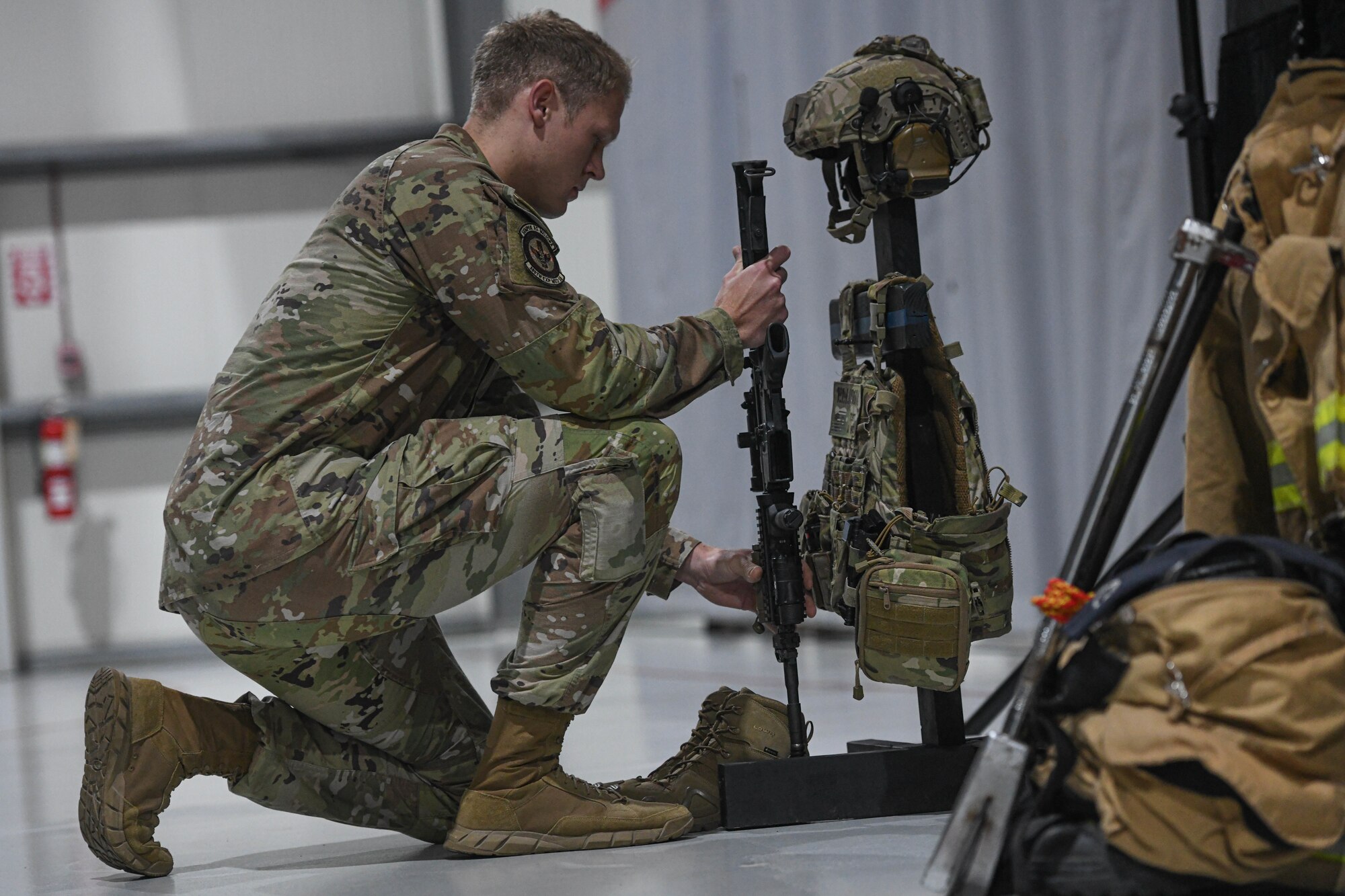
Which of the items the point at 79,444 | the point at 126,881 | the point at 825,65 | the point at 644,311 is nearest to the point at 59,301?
the point at 79,444

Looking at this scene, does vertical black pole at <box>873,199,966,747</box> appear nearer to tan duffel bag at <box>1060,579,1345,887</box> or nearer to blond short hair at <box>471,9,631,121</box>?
blond short hair at <box>471,9,631,121</box>

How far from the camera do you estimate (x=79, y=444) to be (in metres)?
6.61

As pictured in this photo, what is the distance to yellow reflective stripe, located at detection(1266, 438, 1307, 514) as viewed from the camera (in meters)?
1.51

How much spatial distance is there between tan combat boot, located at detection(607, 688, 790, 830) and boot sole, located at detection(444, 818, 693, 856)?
0.10 metres

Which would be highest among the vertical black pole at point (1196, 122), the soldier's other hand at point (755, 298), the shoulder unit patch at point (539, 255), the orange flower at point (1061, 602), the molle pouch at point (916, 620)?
the vertical black pole at point (1196, 122)

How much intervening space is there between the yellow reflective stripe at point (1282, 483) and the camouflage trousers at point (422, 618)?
0.79 m

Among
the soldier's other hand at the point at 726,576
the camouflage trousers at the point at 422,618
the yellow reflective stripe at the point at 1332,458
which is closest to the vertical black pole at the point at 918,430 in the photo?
the soldier's other hand at the point at 726,576

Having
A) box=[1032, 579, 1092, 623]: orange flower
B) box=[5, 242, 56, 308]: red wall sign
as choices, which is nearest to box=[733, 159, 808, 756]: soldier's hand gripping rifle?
box=[1032, 579, 1092, 623]: orange flower

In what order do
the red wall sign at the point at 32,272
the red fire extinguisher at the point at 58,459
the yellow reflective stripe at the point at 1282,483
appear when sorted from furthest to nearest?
the red wall sign at the point at 32,272
the red fire extinguisher at the point at 58,459
the yellow reflective stripe at the point at 1282,483

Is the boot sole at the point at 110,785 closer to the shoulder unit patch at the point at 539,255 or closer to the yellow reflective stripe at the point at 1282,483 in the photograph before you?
the shoulder unit patch at the point at 539,255

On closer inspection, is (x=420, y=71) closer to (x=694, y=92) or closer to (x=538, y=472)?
(x=694, y=92)

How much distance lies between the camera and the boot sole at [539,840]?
6.34 ft

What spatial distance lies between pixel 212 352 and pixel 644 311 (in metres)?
2.21

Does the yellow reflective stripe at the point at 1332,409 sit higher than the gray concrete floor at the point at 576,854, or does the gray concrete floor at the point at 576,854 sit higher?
the yellow reflective stripe at the point at 1332,409
